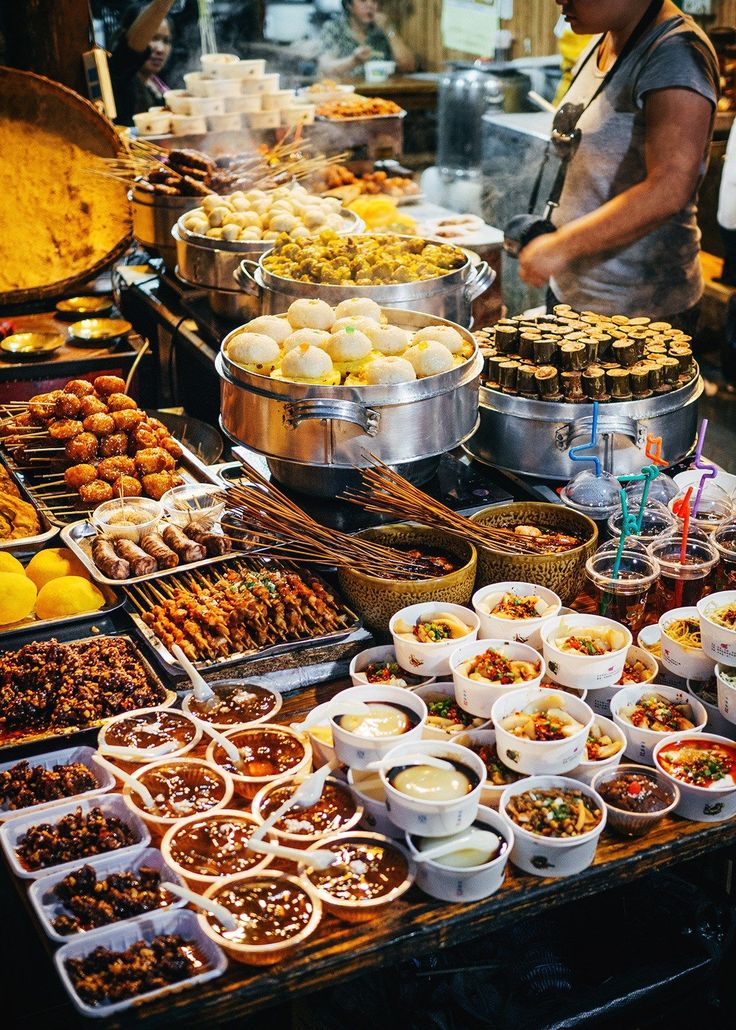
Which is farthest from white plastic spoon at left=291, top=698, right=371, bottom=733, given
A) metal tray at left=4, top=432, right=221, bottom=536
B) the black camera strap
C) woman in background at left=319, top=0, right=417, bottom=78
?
woman in background at left=319, top=0, right=417, bottom=78

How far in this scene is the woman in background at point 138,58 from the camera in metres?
6.74

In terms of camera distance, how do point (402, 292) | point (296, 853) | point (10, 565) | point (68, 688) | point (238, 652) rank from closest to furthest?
point (296, 853) → point (68, 688) → point (238, 652) → point (10, 565) → point (402, 292)

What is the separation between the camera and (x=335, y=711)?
2111 mm

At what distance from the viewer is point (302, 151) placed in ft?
21.2

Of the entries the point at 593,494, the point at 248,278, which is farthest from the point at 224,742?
the point at 248,278

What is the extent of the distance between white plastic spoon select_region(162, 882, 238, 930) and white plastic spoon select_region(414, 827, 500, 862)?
13.0 inches

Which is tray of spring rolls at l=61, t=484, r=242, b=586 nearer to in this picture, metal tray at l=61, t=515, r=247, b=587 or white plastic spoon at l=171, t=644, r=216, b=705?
metal tray at l=61, t=515, r=247, b=587

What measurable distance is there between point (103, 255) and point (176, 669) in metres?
3.66

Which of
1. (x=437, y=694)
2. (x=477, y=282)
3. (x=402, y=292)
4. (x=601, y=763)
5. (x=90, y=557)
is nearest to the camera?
(x=601, y=763)

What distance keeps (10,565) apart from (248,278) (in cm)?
140

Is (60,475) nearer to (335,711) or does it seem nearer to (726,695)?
(335,711)

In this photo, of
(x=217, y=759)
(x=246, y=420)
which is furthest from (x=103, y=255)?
(x=217, y=759)

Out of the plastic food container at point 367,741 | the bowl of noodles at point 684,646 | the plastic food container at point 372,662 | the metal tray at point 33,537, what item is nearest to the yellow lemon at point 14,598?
the metal tray at point 33,537

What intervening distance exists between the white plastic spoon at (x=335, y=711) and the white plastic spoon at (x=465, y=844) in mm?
353
